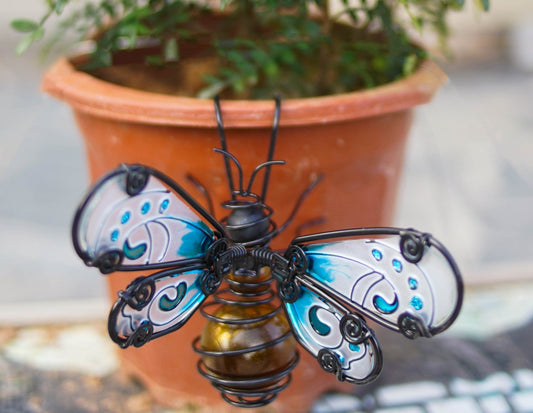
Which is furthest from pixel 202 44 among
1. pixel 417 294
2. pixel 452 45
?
pixel 452 45

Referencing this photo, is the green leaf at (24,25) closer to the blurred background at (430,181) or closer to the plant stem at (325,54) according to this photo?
the plant stem at (325,54)

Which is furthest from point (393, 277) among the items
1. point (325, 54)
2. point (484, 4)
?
point (325, 54)

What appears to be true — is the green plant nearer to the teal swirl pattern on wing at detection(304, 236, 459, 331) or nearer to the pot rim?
the pot rim

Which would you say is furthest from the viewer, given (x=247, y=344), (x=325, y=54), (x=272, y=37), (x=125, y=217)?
(x=272, y=37)

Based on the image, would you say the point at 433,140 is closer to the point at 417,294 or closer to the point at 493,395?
the point at 493,395

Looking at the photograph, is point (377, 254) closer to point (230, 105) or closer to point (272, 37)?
point (230, 105)

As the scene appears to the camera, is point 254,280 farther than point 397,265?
Yes

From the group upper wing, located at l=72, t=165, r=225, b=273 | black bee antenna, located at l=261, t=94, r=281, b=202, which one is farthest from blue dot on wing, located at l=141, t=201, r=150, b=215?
black bee antenna, located at l=261, t=94, r=281, b=202
